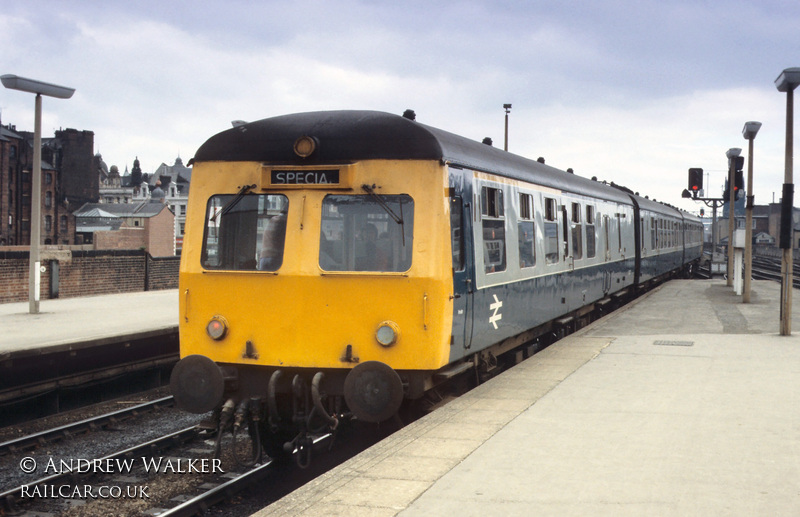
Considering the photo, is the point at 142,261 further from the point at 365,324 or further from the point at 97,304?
the point at 365,324

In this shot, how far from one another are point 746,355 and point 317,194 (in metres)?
6.98

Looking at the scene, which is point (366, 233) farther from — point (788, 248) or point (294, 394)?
point (788, 248)

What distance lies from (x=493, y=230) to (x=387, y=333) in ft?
7.07

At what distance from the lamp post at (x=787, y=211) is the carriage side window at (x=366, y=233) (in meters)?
8.55

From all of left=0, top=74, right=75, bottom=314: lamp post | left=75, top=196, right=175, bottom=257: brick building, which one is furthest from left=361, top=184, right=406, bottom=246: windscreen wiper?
left=75, top=196, right=175, bottom=257: brick building

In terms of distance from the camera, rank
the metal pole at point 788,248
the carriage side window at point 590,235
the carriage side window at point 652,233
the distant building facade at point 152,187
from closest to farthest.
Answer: the metal pole at point 788,248
the carriage side window at point 590,235
the carriage side window at point 652,233
the distant building facade at point 152,187

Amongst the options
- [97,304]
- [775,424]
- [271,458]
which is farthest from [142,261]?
[775,424]

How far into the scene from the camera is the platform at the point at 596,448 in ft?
15.8

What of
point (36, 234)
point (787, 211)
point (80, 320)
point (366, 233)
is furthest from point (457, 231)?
point (36, 234)

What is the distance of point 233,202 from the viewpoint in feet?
23.8

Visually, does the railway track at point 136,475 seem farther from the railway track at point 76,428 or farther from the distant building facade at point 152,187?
the distant building facade at point 152,187

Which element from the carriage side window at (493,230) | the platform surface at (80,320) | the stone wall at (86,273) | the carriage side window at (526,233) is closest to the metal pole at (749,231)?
the carriage side window at (526,233)

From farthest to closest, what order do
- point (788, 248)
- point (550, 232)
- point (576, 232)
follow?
point (788, 248), point (576, 232), point (550, 232)

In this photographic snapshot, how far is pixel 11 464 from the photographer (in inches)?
347
